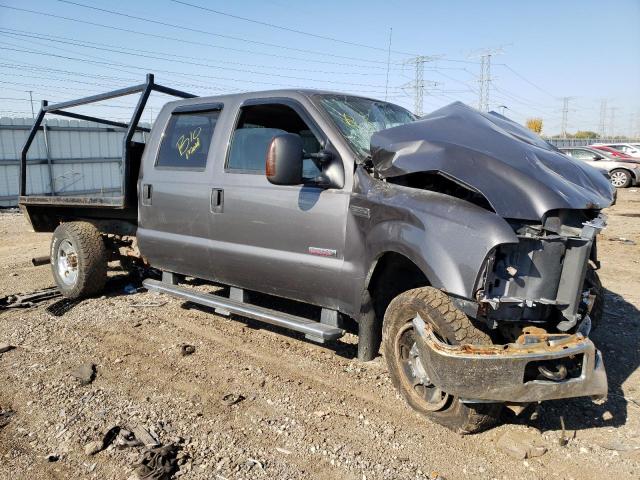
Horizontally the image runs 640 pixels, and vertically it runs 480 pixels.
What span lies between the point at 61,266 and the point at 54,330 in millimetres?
1342

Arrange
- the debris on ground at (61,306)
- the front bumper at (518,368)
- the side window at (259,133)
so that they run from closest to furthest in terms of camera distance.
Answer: the front bumper at (518,368), the side window at (259,133), the debris on ground at (61,306)

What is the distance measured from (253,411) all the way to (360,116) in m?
2.34

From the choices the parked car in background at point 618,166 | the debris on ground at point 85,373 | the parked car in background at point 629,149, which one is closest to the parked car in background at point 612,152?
the parked car in background at point 618,166

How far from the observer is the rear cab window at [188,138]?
4652 mm

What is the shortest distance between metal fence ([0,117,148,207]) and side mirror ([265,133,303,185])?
36.1ft

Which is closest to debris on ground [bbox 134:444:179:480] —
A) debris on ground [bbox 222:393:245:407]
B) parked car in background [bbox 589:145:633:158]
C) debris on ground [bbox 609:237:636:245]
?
debris on ground [bbox 222:393:245:407]

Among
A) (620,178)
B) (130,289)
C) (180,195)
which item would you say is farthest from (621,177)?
(180,195)

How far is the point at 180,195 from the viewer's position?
4699mm

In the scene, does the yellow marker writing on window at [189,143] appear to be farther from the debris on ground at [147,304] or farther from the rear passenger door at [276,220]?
the debris on ground at [147,304]

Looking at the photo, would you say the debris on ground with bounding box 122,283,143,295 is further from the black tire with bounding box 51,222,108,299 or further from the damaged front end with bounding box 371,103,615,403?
the damaged front end with bounding box 371,103,615,403

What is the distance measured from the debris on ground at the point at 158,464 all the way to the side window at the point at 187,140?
2456mm

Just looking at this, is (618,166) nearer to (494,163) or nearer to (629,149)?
(629,149)

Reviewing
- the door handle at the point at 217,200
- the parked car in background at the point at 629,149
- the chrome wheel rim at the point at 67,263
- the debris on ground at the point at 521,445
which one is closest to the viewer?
the debris on ground at the point at 521,445

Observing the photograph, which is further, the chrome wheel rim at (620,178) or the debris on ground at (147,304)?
the chrome wheel rim at (620,178)
